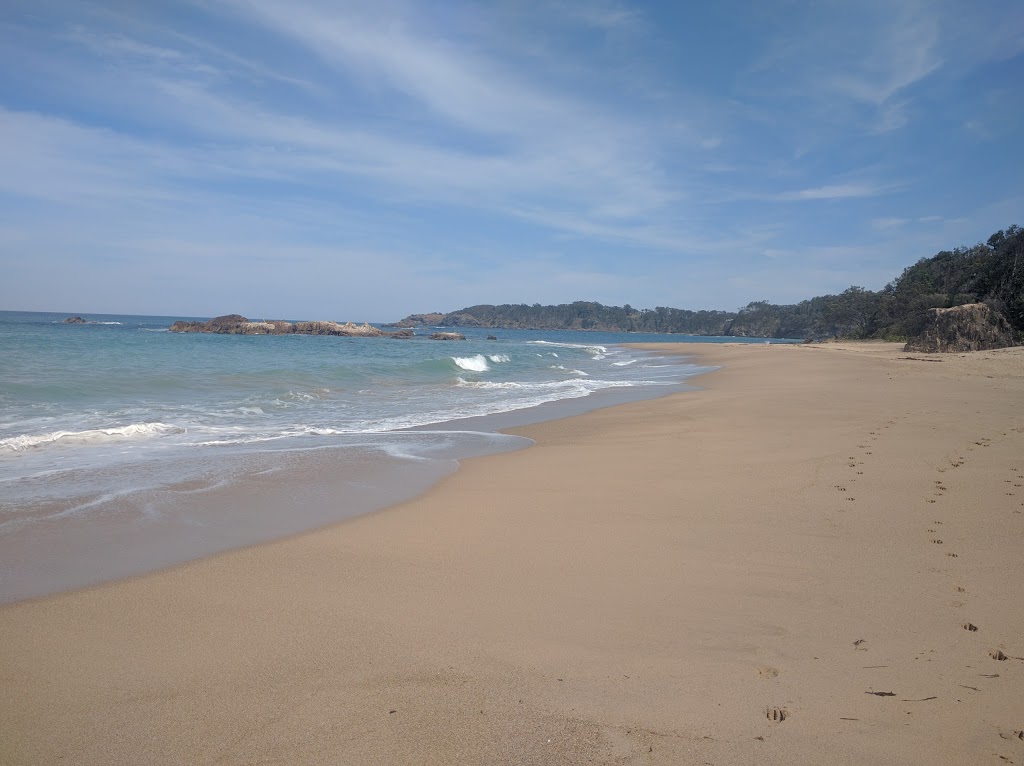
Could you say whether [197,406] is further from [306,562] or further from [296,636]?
[296,636]

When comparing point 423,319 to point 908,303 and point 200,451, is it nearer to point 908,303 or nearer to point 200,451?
point 908,303

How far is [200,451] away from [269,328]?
6389cm

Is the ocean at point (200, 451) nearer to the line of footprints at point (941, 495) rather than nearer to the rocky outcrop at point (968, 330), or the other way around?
the line of footprints at point (941, 495)

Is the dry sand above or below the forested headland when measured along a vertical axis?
below

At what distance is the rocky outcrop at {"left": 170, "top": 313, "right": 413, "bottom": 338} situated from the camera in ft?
213

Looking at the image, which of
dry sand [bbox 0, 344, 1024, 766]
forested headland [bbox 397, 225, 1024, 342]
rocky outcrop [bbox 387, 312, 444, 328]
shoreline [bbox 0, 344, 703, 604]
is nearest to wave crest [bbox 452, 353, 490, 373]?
shoreline [bbox 0, 344, 703, 604]

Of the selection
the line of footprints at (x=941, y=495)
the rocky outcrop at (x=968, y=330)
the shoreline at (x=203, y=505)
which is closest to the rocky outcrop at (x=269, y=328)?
the rocky outcrop at (x=968, y=330)

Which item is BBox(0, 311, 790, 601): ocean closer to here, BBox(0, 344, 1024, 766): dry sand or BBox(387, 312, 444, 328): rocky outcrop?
BBox(0, 344, 1024, 766): dry sand

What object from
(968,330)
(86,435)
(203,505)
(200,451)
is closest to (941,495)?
(203,505)

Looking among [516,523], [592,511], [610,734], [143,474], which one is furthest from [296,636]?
[143,474]

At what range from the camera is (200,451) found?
26.7 feet

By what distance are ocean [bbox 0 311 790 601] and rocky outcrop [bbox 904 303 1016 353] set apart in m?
17.6

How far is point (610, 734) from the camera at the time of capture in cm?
236

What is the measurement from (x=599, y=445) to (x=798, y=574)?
486 cm
